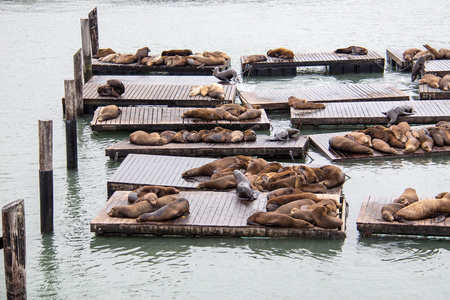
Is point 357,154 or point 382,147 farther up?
point 382,147

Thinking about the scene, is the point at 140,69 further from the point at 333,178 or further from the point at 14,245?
the point at 14,245

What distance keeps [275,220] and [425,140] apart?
14.2 feet

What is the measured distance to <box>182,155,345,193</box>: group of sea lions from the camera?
8.32 metres

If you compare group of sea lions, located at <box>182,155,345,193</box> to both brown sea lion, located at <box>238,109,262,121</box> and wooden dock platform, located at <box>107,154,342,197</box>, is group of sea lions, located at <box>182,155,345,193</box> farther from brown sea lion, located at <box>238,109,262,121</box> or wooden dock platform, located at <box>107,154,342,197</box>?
brown sea lion, located at <box>238,109,262,121</box>

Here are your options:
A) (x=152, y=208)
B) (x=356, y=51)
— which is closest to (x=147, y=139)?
(x=152, y=208)

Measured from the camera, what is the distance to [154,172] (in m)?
9.28

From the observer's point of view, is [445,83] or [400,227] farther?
[445,83]

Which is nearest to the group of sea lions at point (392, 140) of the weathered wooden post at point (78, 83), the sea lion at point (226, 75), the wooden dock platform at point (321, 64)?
the sea lion at point (226, 75)

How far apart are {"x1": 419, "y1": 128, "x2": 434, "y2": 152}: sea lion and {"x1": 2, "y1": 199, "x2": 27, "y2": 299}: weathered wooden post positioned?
672 centimetres

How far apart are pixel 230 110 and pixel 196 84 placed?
314 centimetres

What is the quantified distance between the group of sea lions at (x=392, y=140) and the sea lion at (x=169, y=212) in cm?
378

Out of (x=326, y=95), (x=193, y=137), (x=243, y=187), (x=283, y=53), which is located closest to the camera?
(x=243, y=187)

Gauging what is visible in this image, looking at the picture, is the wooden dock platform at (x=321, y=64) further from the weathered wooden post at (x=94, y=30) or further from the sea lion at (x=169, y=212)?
the sea lion at (x=169, y=212)

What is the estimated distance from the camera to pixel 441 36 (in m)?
23.0
